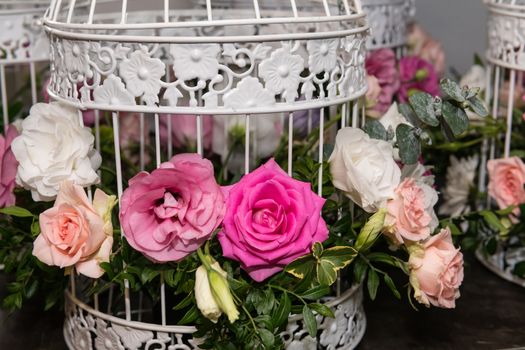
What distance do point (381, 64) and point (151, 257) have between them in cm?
59

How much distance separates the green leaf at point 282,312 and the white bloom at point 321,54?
0.82 ft

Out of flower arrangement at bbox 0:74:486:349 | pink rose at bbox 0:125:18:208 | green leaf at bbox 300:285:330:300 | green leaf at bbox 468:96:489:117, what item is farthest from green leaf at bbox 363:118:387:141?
pink rose at bbox 0:125:18:208

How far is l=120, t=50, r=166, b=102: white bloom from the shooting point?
2.56 ft

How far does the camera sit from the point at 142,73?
79 centimetres

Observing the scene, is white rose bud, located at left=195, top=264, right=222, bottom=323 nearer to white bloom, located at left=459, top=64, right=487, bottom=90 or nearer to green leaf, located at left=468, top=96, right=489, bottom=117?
green leaf, located at left=468, top=96, right=489, bottom=117

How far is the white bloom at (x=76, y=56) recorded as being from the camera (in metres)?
0.81

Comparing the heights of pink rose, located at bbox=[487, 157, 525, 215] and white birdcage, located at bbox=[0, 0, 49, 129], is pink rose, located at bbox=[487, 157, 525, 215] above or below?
below

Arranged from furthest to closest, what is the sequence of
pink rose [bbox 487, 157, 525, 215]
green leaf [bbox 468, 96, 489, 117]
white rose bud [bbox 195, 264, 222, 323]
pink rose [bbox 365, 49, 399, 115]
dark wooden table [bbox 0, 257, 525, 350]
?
pink rose [bbox 365, 49, 399, 115], pink rose [bbox 487, 157, 525, 215], dark wooden table [bbox 0, 257, 525, 350], green leaf [bbox 468, 96, 489, 117], white rose bud [bbox 195, 264, 222, 323]

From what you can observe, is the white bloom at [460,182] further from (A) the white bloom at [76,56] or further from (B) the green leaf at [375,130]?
(A) the white bloom at [76,56]

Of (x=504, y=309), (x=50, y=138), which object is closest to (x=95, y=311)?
(x=50, y=138)

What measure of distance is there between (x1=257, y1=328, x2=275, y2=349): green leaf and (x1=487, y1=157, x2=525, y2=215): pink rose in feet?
1.58

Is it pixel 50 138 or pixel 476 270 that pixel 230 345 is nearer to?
pixel 50 138

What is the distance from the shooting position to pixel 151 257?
2.56ft

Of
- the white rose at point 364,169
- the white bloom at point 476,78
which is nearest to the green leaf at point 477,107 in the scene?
the white rose at point 364,169
